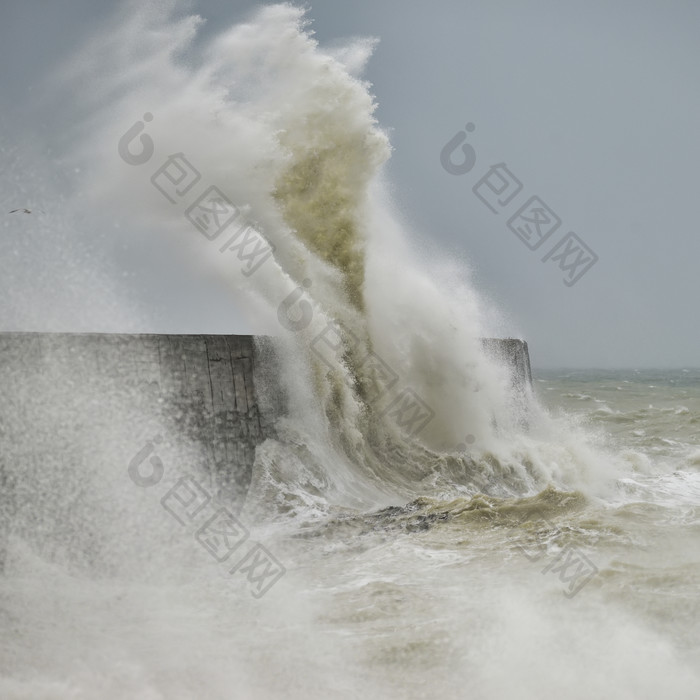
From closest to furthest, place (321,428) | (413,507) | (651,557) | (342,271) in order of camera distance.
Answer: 1. (651,557)
2. (413,507)
3. (321,428)
4. (342,271)

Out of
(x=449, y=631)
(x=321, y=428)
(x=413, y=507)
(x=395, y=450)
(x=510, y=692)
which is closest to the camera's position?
(x=510, y=692)

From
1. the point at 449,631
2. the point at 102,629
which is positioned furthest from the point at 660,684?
the point at 102,629

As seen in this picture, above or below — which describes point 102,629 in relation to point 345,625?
above

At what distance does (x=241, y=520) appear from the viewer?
5195 mm

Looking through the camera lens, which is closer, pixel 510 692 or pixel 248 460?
pixel 510 692

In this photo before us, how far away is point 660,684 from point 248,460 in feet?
11.4

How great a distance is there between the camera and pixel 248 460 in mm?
5594

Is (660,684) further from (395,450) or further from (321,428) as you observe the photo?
(395,450)

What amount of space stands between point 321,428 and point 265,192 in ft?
8.65

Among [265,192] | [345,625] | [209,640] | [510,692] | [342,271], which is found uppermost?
[265,192]

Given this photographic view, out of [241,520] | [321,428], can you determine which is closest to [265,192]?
[321,428]

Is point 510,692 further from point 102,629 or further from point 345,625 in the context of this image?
point 102,629

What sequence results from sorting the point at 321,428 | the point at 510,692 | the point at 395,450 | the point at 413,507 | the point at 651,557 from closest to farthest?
the point at 510,692
the point at 651,557
the point at 413,507
the point at 321,428
the point at 395,450

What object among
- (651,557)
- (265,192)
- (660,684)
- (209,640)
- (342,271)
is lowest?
(651,557)
